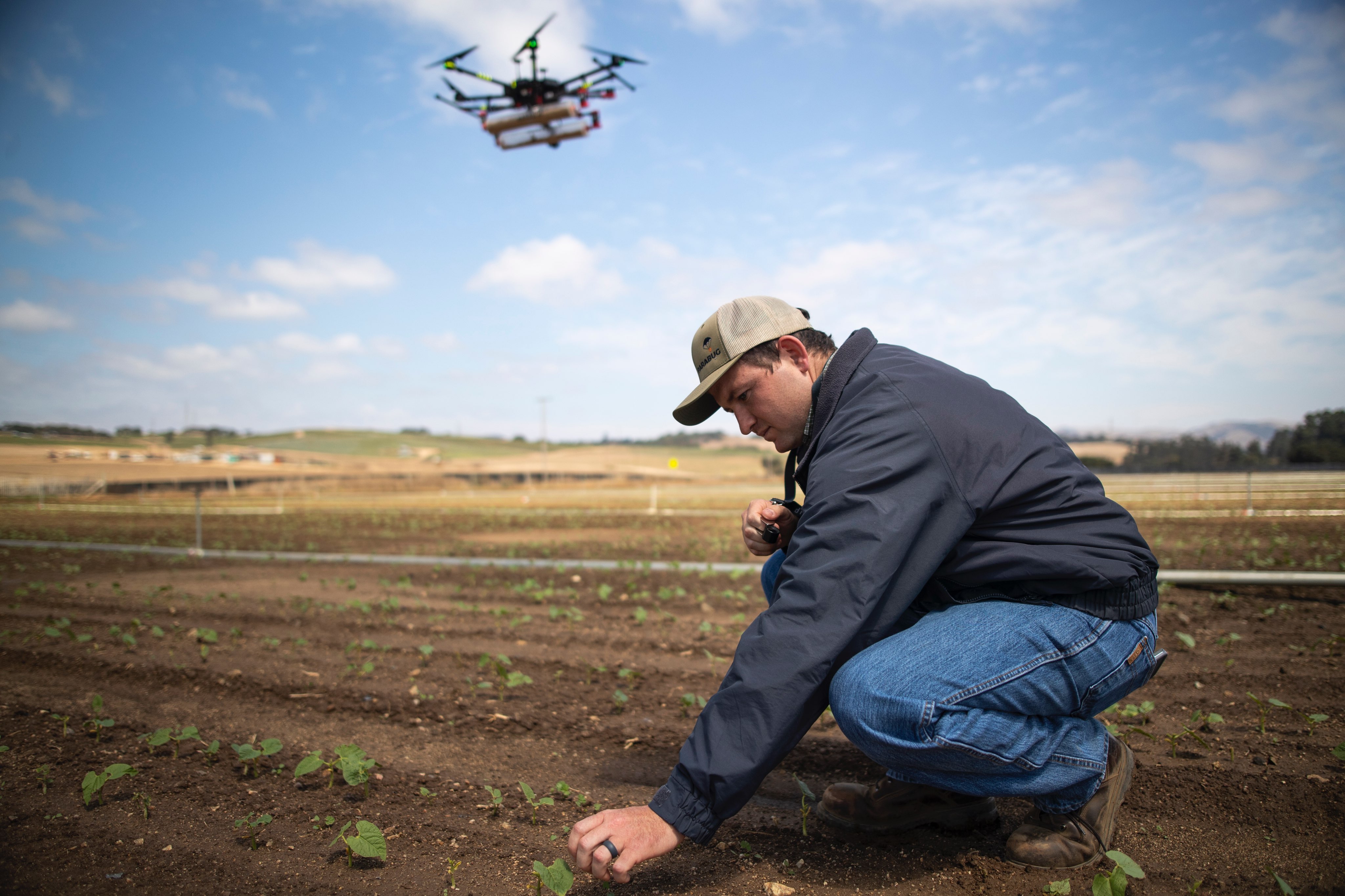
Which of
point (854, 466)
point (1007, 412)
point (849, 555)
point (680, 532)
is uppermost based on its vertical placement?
point (1007, 412)

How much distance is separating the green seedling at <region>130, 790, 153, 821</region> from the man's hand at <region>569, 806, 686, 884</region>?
1.86 meters

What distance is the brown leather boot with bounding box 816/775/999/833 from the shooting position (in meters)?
2.23

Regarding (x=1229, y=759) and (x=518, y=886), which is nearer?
(x=518, y=886)

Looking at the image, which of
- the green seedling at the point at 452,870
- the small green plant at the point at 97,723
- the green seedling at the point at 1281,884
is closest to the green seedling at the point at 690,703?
the green seedling at the point at 452,870

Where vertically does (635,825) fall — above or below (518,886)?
above

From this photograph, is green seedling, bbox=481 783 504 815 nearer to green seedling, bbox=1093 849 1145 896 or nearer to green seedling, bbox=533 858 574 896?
green seedling, bbox=533 858 574 896

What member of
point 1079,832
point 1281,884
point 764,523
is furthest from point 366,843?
point 1281,884

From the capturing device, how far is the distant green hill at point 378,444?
97.4 metres

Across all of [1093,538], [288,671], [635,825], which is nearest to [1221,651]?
[1093,538]

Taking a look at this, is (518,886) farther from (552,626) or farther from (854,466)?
(552,626)

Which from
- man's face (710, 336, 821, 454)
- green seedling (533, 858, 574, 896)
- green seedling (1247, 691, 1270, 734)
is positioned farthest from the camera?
green seedling (1247, 691, 1270, 734)

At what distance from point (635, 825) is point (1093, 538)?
139 centimetres

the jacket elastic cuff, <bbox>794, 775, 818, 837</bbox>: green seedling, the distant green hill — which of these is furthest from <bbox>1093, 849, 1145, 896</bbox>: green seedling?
the distant green hill

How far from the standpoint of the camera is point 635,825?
5.23 ft
